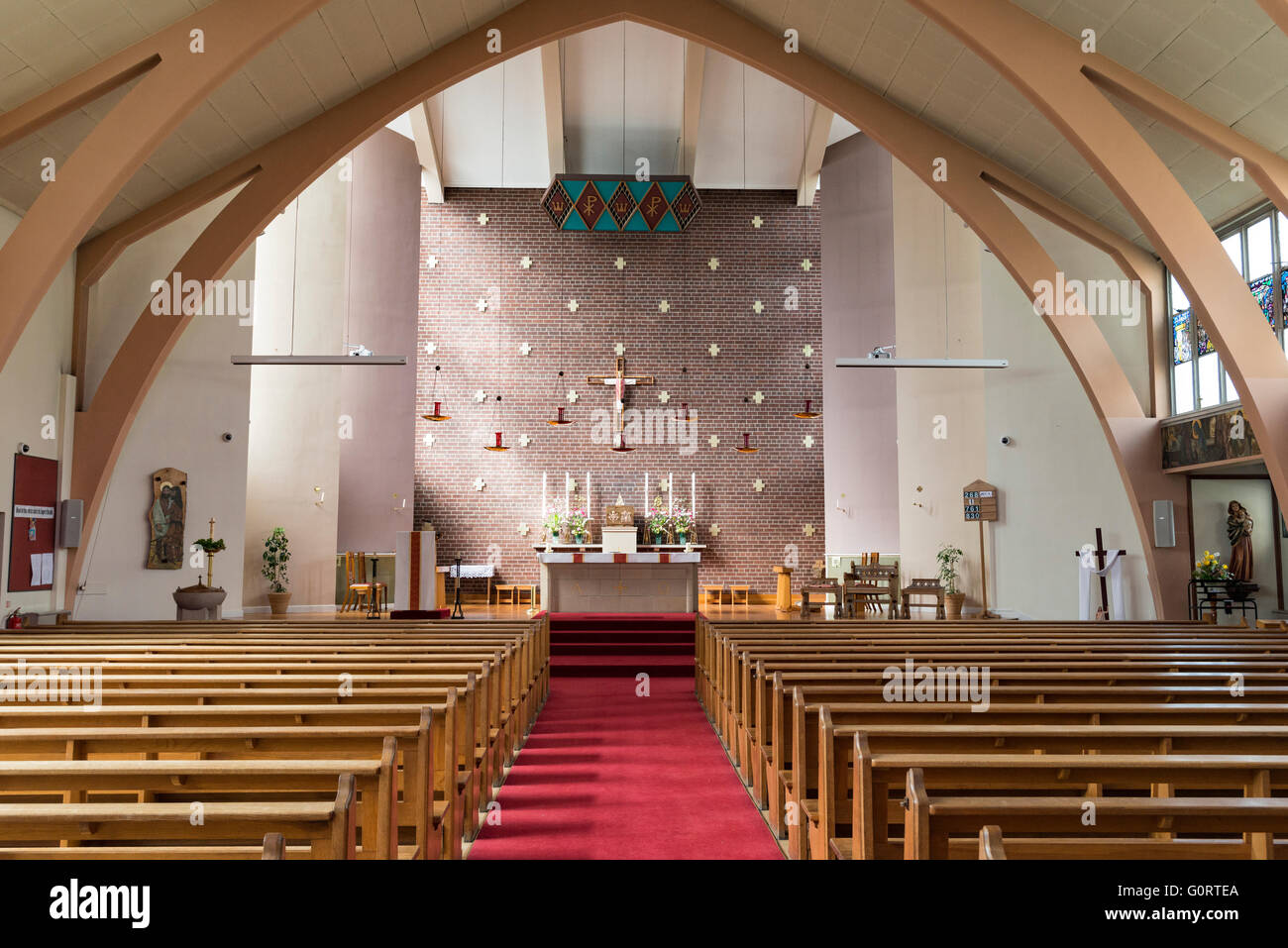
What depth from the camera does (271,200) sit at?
8516 millimetres

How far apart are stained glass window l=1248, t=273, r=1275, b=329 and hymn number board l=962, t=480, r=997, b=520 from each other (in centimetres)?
429

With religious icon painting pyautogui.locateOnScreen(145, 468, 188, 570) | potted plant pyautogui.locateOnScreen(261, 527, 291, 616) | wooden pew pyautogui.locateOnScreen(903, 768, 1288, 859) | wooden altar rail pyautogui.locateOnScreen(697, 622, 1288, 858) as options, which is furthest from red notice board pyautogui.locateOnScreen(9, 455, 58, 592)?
wooden pew pyautogui.locateOnScreen(903, 768, 1288, 859)

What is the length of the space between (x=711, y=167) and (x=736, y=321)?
9.15 ft

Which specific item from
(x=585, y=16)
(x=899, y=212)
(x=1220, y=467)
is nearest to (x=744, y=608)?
(x=899, y=212)

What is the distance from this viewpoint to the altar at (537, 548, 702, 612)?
440 inches

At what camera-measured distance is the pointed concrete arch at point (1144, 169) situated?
6.51 m

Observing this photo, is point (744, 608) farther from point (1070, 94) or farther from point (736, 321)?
point (1070, 94)

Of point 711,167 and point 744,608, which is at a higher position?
point 711,167

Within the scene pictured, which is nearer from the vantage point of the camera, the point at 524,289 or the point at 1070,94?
the point at 1070,94

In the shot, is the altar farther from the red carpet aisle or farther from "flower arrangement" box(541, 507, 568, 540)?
"flower arrangement" box(541, 507, 568, 540)

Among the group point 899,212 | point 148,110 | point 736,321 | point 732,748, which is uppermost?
point 899,212

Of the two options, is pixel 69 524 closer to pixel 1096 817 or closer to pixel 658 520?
pixel 1096 817

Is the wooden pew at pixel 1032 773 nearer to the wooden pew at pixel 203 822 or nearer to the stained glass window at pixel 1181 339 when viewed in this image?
the wooden pew at pixel 203 822
